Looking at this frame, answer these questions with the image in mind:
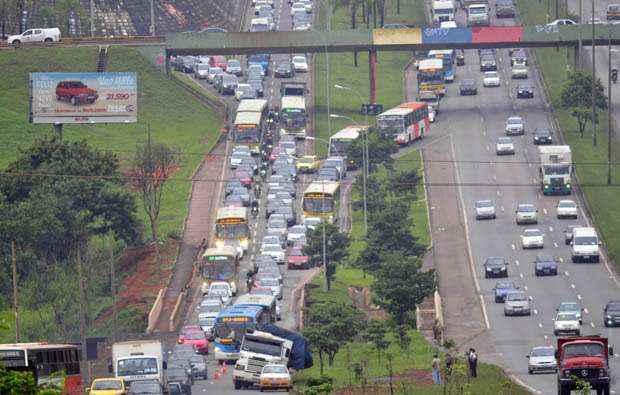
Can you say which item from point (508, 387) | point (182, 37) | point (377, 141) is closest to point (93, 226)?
point (377, 141)

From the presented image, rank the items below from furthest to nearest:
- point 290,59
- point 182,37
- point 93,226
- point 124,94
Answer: point 290,59 < point 182,37 < point 124,94 < point 93,226

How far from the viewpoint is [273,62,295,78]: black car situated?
561 ft

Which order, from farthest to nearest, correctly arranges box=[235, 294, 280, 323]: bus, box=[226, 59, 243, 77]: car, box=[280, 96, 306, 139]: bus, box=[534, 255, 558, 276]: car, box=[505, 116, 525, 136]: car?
box=[226, 59, 243, 77]: car
box=[280, 96, 306, 139]: bus
box=[505, 116, 525, 136]: car
box=[534, 255, 558, 276]: car
box=[235, 294, 280, 323]: bus

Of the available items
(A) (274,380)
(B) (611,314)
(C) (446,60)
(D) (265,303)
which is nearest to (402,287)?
(D) (265,303)

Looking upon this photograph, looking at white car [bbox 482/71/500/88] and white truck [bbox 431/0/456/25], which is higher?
white truck [bbox 431/0/456/25]

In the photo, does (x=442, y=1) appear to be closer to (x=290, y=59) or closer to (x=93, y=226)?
(x=290, y=59)

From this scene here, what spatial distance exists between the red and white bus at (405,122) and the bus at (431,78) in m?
9.95

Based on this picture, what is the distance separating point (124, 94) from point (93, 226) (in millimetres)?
14983

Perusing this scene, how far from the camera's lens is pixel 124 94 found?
134750mm

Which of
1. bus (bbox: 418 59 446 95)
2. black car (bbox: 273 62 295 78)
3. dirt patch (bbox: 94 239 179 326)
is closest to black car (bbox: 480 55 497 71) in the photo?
bus (bbox: 418 59 446 95)

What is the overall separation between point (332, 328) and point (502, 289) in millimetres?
18961

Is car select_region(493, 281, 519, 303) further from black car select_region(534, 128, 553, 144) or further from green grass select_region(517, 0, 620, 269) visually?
black car select_region(534, 128, 553, 144)

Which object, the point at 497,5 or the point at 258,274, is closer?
the point at 258,274

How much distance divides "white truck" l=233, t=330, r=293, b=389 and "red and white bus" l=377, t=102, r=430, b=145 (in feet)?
202
